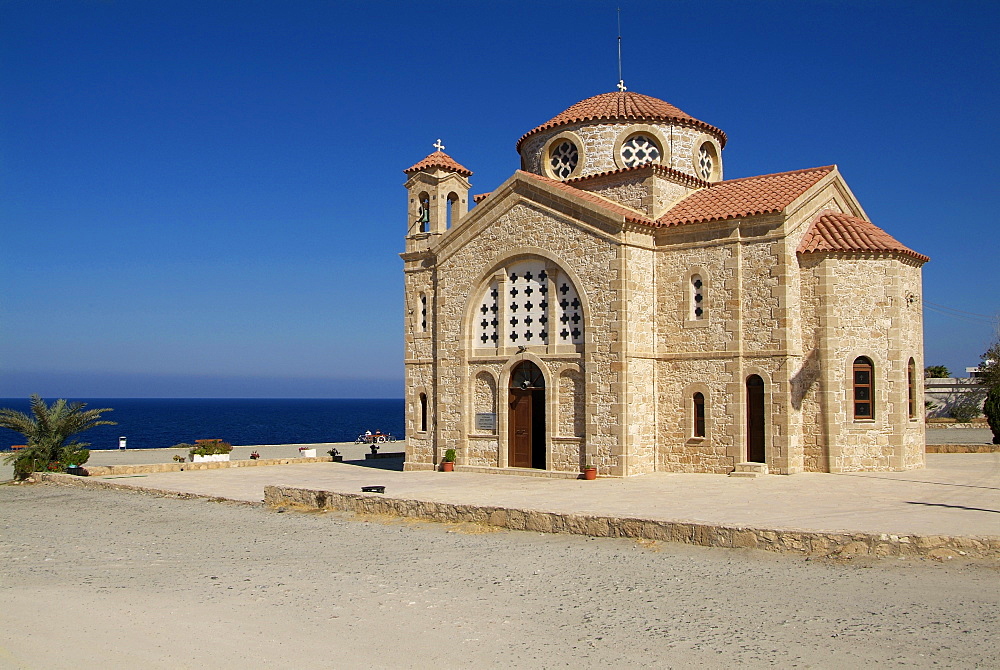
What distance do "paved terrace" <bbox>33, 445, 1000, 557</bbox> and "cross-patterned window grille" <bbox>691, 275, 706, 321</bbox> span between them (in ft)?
13.1

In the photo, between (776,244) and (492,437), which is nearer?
(776,244)

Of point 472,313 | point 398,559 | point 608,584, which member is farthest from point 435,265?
point 608,584

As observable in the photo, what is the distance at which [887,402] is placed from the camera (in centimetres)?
1972

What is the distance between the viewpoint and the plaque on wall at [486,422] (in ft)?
73.0

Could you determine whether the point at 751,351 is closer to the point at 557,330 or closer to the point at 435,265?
the point at 557,330

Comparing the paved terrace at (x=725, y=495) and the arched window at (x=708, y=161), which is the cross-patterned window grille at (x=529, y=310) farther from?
the arched window at (x=708, y=161)

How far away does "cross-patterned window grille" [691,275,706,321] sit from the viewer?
20.7 meters

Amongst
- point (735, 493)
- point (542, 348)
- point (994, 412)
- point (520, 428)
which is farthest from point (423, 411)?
point (994, 412)

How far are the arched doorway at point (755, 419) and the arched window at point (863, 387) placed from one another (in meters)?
2.26

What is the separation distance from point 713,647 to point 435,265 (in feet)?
57.5

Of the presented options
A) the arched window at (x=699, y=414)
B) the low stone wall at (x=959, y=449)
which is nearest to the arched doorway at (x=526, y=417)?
the arched window at (x=699, y=414)

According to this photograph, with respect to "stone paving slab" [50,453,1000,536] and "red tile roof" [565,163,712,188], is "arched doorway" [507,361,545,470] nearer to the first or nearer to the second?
"stone paving slab" [50,453,1000,536]

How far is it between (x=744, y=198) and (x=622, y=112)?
4778 mm

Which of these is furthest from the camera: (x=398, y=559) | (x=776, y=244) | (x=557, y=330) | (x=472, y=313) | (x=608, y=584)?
(x=472, y=313)
